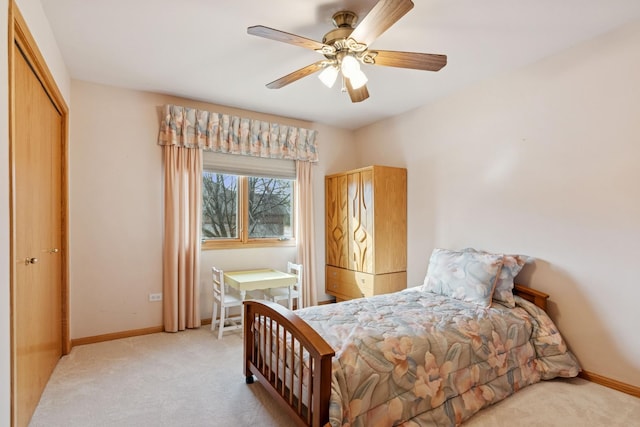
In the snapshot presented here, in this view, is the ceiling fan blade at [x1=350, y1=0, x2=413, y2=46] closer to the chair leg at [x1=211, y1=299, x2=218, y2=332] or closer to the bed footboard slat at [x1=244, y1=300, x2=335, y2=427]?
the bed footboard slat at [x1=244, y1=300, x2=335, y2=427]

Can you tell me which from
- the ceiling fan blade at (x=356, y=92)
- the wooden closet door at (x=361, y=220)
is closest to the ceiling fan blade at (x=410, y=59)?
the ceiling fan blade at (x=356, y=92)

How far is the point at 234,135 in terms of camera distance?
150 inches

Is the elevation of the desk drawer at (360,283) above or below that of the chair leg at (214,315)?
above

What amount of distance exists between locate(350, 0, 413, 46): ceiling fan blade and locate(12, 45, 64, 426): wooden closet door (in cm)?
181

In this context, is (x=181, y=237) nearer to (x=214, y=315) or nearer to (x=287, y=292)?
(x=214, y=315)

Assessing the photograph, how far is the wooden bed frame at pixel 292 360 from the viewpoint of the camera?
5.31ft

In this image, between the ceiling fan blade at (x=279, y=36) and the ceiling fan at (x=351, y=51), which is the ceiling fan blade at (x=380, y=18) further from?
the ceiling fan blade at (x=279, y=36)

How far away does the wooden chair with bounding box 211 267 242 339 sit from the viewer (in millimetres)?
3309

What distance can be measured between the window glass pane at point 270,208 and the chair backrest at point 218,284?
29.9 inches

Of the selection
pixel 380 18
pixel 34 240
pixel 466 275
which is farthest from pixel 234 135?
pixel 466 275

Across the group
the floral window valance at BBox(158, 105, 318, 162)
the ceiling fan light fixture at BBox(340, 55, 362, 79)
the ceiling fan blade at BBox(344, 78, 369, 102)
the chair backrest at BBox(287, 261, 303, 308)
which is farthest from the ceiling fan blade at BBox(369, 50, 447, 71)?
the chair backrest at BBox(287, 261, 303, 308)

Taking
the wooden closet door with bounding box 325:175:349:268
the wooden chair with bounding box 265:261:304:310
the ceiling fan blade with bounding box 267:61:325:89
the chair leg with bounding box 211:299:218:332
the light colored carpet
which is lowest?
the light colored carpet

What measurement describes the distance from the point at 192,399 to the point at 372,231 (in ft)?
7.62

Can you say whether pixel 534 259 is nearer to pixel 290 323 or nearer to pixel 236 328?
pixel 290 323
